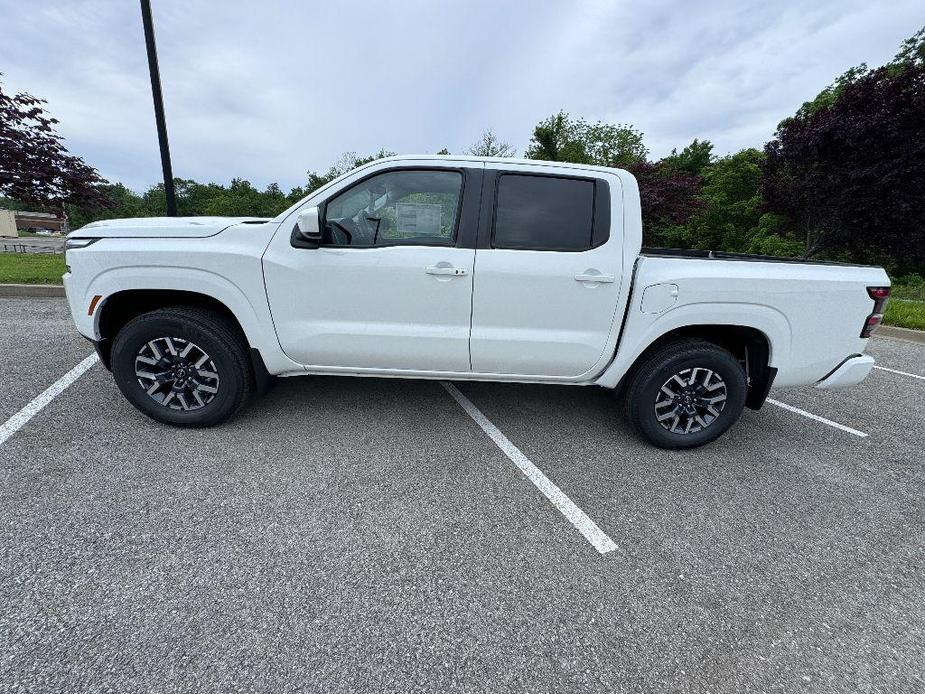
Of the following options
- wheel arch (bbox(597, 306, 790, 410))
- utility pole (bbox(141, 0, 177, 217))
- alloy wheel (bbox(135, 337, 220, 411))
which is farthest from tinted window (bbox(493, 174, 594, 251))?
utility pole (bbox(141, 0, 177, 217))

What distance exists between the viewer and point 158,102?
6203 millimetres

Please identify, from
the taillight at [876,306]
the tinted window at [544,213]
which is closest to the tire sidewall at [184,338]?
the tinted window at [544,213]

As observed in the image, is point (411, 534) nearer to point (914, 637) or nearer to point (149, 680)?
point (149, 680)

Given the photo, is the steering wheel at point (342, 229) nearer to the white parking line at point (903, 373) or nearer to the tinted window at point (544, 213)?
the tinted window at point (544, 213)

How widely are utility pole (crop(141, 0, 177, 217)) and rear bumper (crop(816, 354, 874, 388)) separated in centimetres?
779

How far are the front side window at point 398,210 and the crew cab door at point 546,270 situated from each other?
0.26 meters

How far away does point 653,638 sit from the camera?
5.55ft

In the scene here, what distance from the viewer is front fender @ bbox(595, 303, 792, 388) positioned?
283 cm

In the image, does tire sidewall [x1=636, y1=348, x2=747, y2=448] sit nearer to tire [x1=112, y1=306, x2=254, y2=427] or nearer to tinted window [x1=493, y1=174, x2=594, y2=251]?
tinted window [x1=493, y1=174, x2=594, y2=251]

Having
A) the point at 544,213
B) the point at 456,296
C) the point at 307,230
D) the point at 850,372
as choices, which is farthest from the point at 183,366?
the point at 850,372

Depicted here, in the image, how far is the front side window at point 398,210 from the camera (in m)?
2.85

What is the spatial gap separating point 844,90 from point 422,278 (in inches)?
620

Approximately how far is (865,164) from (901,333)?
6.95m

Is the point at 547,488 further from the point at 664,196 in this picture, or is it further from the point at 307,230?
the point at 664,196
